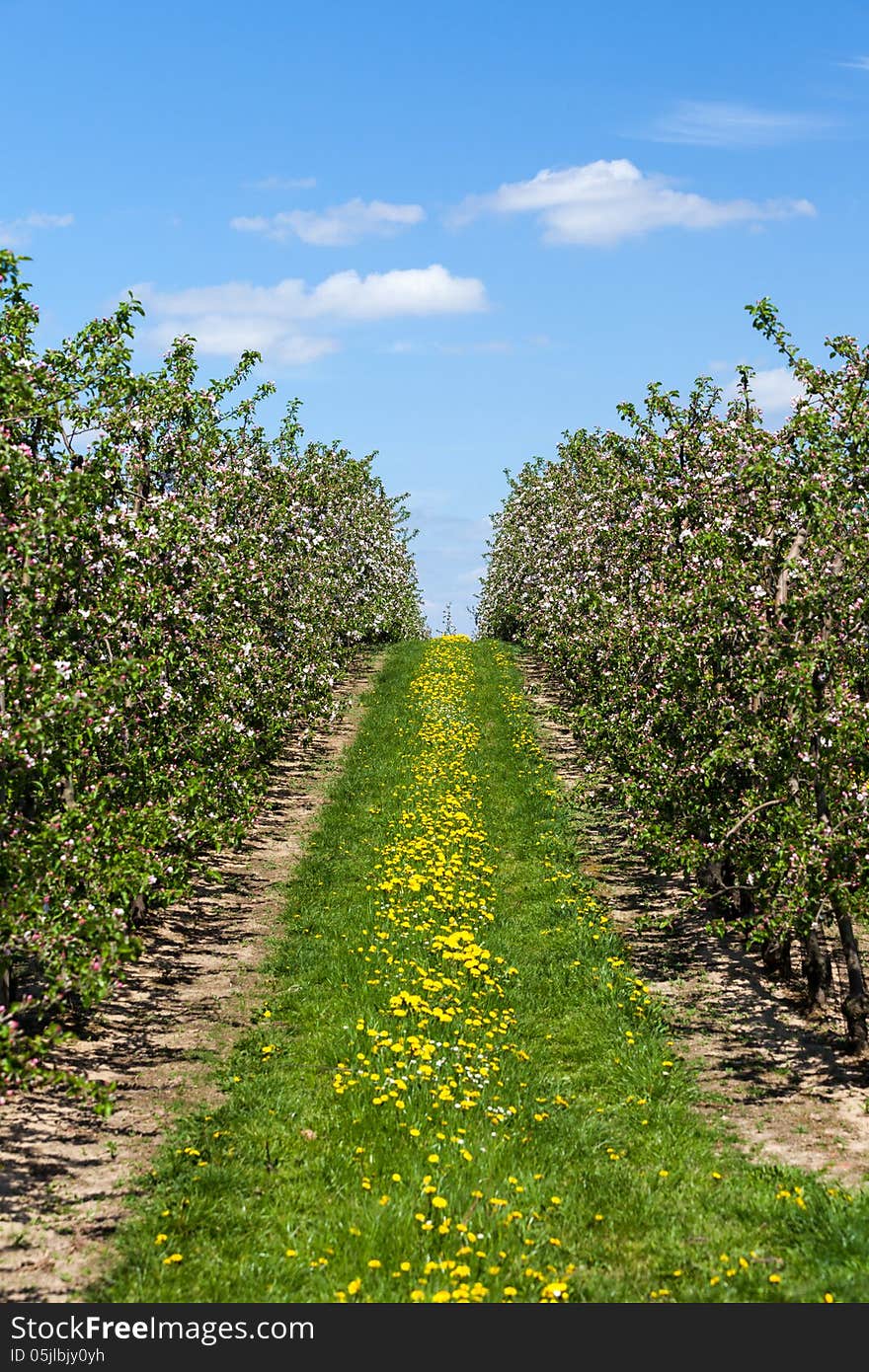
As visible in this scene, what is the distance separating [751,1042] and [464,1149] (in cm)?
479

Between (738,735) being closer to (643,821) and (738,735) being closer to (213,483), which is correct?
(643,821)

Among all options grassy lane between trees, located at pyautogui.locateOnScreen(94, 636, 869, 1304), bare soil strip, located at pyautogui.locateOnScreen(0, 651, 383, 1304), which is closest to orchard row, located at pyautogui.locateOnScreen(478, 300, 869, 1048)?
grassy lane between trees, located at pyautogui.locateOnScreen(94, 636, 869, 1304)

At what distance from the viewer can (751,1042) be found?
514 inches

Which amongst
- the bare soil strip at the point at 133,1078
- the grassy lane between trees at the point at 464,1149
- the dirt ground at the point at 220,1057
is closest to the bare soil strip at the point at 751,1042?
the dirt ground at the point at 220,1057

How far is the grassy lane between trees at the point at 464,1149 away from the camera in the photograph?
26.6 ft

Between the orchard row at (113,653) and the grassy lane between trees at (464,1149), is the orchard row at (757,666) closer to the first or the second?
the grassy lane between trees at (464,1149)

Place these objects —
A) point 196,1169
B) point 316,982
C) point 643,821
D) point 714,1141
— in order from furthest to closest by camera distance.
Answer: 1. point 643,821
2. point 316,982
3. point 714,1141
4. point 196,1169

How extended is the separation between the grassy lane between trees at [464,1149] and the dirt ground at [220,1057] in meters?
0.36

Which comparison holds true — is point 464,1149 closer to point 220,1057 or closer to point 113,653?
point 220,1057

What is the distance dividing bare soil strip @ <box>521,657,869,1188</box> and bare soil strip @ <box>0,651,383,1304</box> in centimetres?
530
